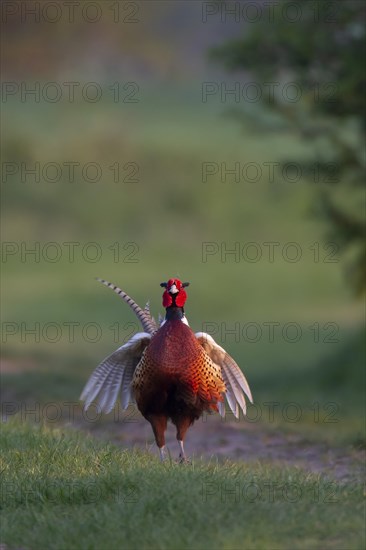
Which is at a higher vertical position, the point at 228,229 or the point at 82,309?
the point at 228,229

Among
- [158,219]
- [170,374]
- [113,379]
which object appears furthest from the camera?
[158,219]

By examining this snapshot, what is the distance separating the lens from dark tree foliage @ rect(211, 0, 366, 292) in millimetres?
15820

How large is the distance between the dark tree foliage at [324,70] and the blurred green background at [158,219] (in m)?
0.10

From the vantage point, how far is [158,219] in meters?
35.7

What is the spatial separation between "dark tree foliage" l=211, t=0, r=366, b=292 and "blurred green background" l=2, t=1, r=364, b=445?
105 mm

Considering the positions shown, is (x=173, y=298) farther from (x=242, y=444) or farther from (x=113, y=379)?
(x=242, y=444)

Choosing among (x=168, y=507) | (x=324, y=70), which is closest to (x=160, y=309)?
(x=324, y=70)

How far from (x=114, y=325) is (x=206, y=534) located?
56.9 ft

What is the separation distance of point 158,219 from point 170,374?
1066 inches

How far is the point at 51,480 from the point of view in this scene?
23.5ft

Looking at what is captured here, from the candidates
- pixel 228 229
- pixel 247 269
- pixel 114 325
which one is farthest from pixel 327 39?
pixel 228 229

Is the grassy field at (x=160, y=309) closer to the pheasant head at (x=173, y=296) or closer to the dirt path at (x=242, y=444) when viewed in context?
the dirt path at (x=242, y=444)

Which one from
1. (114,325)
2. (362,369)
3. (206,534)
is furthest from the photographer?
(114,325)

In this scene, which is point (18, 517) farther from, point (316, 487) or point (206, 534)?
point (316, 487)
